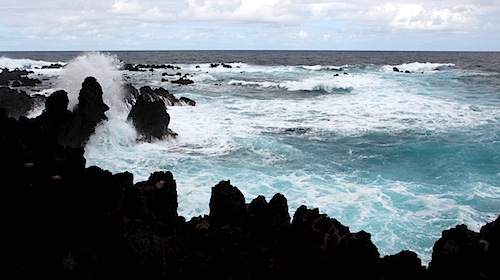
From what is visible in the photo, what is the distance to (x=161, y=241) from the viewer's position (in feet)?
26.2

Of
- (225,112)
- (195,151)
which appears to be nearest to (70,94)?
(225,112)

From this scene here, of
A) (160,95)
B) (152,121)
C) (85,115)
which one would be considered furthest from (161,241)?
(160,95)

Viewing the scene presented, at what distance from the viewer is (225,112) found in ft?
110

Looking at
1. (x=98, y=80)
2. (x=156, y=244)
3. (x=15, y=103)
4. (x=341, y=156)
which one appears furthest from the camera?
(x=98, y=80)

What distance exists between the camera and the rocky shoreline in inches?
301

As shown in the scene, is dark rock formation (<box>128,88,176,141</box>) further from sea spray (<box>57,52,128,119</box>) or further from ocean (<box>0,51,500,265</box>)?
sea spray (<box>57,52,128,119</box>)

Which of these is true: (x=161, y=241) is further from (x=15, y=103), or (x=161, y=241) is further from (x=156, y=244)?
(x=15, y=103)

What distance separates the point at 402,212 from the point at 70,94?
25215 millimetres

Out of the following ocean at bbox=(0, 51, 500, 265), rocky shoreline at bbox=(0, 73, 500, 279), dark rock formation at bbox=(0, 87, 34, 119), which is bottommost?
ocean at bbox=(0, 51, 500, 265)

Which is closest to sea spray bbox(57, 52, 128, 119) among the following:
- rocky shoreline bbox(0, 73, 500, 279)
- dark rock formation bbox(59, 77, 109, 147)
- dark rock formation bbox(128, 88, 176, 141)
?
dark rock formation bbox(128, 88, 176, 141)

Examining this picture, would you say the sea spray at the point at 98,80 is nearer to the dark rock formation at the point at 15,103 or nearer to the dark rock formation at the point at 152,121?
the dark rock formation at the point at 15,103

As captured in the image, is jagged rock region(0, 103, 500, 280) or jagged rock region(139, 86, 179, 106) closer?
jagged rock region(0, 103, 500, 280)

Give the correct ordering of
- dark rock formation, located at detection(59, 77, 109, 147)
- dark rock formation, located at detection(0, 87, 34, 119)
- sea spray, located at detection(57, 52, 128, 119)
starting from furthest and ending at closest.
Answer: sea spray, located at detection(57, 52, 128, 119)
dark rock formation, located at detection(0, 87, 34, 119)
dark rock formation, located at detection(59, 77, 109, 147)

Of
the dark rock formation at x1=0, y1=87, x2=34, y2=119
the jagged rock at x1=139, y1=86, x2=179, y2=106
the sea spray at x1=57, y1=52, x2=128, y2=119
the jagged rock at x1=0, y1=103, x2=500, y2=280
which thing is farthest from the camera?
the jagged rock at x1=139, y1=86, x2=179, y2=106
